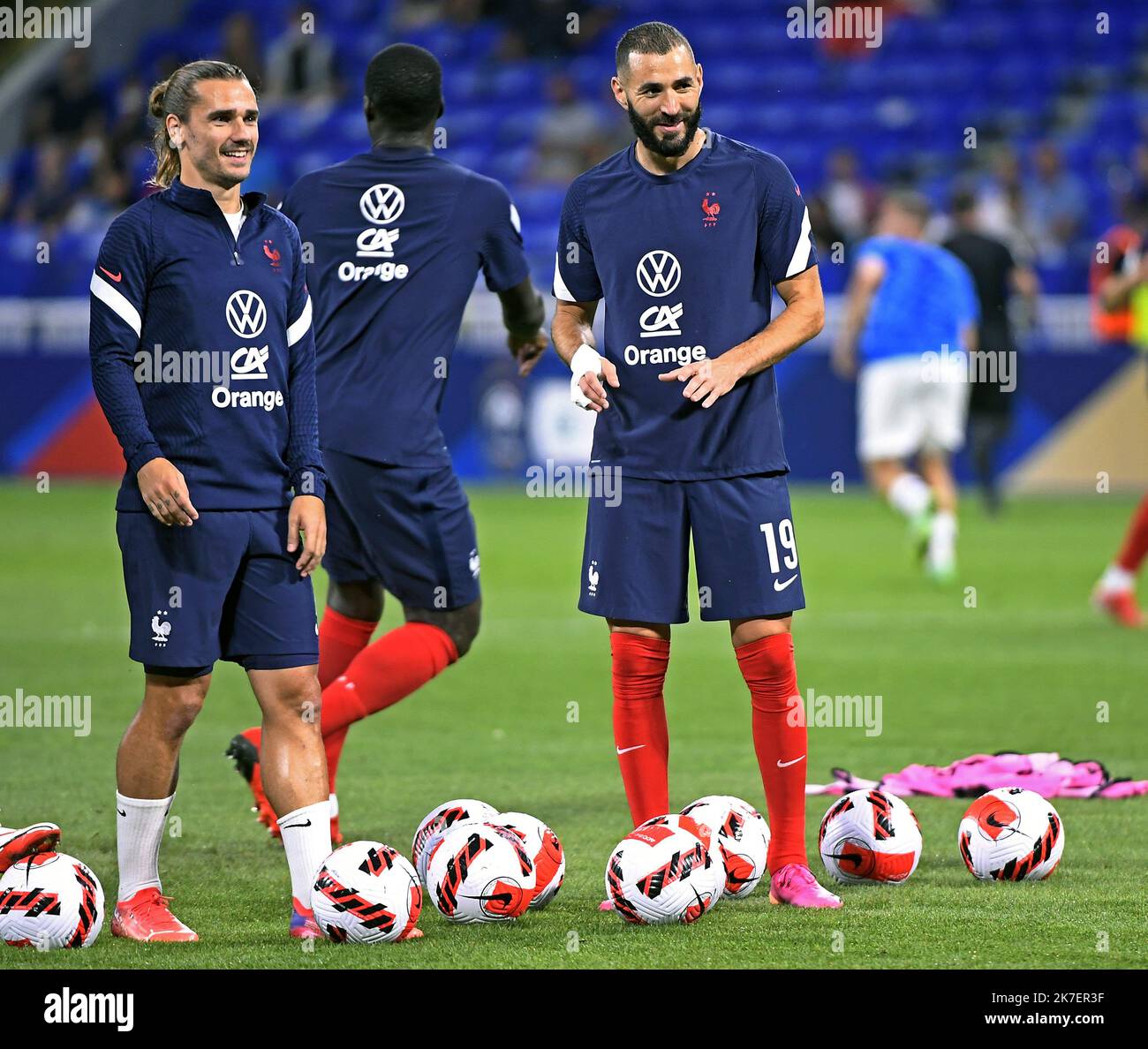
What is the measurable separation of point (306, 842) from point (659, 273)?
184 centimetres

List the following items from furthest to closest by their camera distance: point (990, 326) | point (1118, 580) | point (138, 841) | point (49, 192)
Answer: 1. point (49, 192)
2. point (990, 326)
3. point (1118, 580)
4. point (138, 841)

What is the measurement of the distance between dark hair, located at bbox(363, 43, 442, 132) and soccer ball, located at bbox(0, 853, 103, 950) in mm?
2756

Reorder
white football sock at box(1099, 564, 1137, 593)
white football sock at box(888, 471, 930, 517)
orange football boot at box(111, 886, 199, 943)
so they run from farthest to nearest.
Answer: white football sock at box(888, 471, 930, 517) → white football sock at box(1099, 564, 1137, 593) → orange football boot at box(111, 886, 199, 943)

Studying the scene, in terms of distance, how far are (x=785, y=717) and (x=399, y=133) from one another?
7.82 ft

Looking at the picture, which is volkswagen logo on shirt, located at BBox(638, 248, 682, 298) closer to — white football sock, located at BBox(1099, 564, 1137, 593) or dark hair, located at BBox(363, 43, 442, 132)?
dark hair, located at BBox(363, 43, 442, 132)

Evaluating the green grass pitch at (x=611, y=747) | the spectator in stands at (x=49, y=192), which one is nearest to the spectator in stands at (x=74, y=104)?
the spectator in stands at (x=49, y=192)

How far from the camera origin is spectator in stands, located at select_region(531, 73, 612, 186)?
23.8 metres

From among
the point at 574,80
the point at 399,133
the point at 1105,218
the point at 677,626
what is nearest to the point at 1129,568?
the point at 677,626

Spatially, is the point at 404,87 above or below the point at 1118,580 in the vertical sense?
above

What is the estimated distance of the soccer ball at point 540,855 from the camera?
521 centimetres

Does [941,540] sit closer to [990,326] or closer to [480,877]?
[990,326]

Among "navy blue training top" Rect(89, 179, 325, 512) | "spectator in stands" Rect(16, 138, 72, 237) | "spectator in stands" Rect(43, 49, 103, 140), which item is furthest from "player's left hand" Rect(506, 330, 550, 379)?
"spectator in stands" Rect(43, 49, 103, 140)

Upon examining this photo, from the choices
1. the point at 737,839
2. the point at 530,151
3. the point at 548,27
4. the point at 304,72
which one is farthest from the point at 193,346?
the point at 304,72

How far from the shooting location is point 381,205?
6.34 meters
